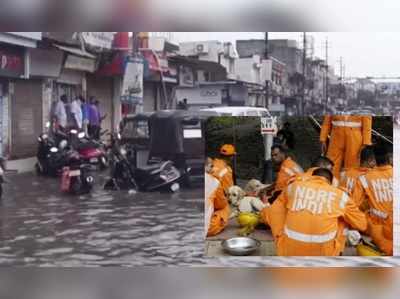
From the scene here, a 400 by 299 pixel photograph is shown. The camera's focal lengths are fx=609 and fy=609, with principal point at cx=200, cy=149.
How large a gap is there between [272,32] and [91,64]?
0.94 metres

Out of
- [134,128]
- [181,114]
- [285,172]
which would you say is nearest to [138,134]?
[134,128]

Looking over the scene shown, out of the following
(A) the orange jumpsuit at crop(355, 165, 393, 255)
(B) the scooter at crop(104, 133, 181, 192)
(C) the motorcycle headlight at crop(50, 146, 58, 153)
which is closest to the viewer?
(C) the motorcycle headlight at crop(50, 146, 58, 153)

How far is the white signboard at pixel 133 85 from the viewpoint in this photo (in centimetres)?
319

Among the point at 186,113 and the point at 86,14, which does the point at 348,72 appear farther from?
the point at 86,14

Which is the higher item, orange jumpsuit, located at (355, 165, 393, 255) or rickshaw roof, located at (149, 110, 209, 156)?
rickshaw roof, located at (149, 110, 209, 156)

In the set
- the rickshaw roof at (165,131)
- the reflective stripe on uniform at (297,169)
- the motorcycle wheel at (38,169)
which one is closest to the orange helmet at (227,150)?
the rickshaw roof at (165,131)

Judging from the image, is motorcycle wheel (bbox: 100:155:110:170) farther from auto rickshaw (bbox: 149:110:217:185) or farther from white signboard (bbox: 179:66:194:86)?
white signboard (bbox: 179:66:194:86)

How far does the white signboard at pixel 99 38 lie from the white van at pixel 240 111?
2.04 feet

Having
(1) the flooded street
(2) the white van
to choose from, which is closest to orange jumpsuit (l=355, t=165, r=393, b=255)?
(2) the white van

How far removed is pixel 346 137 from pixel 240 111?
1.97ft

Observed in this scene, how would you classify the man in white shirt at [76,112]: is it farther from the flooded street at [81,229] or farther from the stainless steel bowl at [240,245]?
the stainless steel bowl at [240,245]

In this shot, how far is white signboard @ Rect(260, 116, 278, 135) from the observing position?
10.7ft

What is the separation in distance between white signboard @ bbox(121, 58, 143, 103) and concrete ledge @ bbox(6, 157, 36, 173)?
0.57 metres

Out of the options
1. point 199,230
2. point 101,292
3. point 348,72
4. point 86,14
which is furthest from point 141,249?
point 348,72
